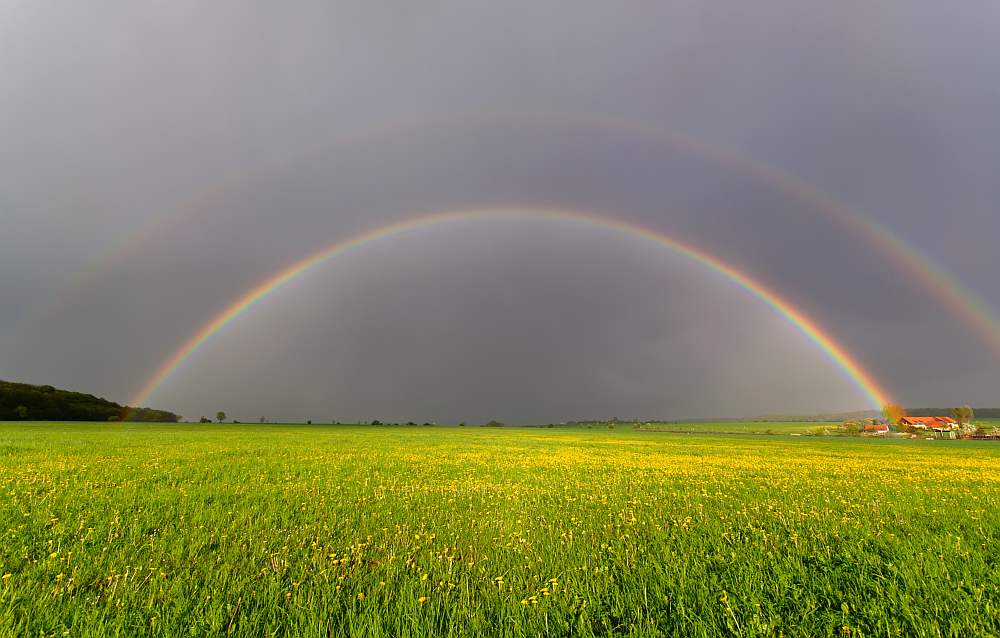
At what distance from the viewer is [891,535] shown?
5.98m

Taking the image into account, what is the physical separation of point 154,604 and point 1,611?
44.0 inches

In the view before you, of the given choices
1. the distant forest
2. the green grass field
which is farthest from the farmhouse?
the distant forest

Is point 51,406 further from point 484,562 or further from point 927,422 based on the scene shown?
point 927,422

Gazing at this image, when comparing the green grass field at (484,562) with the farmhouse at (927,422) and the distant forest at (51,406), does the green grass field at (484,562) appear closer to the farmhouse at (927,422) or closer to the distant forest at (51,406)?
the distant forest at (51,406)

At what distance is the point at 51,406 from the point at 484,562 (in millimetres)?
161988

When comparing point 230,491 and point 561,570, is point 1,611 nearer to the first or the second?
point 561,570

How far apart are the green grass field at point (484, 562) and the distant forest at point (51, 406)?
142 meters

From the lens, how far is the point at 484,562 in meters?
4.92

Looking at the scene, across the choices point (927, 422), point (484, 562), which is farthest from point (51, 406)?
point (927, 422)

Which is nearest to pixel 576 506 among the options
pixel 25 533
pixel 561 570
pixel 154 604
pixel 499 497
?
pixel 499 497

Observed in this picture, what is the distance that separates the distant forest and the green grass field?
142 meters

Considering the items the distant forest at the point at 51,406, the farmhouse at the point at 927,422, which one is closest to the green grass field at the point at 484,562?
the distant forest at the point at 51,406

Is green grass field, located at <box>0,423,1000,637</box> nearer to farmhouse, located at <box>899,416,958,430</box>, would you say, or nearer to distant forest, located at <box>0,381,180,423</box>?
distant forest, located at <box>0,381,180,423</box>

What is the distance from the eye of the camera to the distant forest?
101m
